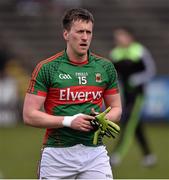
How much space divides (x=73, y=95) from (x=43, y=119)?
38 cm

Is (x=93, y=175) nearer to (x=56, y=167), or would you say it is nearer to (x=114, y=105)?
A: (x=56, y=167)

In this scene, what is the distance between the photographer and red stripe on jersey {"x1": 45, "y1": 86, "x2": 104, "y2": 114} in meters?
6.97

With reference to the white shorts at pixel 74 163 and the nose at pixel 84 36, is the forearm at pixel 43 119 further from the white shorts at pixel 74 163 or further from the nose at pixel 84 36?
the nose at pixel 84 36

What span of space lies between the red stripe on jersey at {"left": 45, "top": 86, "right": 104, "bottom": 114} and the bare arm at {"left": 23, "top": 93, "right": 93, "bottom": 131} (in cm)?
11

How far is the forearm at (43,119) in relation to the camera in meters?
6.79

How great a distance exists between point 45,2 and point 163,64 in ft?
16.5

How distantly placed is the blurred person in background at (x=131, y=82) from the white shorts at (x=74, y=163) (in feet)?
22.6

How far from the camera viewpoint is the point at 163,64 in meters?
27.5

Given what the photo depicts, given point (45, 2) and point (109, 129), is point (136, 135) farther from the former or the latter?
point (45, 2)

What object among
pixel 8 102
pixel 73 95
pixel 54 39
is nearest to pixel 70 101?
pixel 73 95

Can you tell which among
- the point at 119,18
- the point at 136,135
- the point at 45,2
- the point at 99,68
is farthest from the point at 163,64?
the point at 99,68

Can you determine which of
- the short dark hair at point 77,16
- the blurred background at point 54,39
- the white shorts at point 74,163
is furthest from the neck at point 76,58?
the blurred background at point 54,39

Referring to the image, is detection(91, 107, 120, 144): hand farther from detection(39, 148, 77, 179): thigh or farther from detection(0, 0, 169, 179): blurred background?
detection(0, 0, 169, 179): blurred background

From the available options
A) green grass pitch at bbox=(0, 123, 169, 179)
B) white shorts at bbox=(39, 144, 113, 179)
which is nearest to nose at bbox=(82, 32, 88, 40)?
white shorts at bbox=(39, 144, 113, 179)
